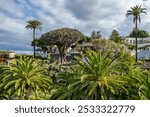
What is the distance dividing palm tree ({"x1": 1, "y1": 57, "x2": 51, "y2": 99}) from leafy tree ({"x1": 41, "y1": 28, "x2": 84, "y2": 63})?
6712cm

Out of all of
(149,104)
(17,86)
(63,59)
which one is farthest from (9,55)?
(149,104)

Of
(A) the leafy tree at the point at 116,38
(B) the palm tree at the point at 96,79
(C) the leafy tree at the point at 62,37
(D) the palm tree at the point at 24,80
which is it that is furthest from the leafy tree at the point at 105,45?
(B) the palm tree at the point at 96,79

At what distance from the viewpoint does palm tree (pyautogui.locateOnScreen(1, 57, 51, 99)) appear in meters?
12.5

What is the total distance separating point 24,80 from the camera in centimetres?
1261

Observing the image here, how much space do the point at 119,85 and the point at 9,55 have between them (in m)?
62.5

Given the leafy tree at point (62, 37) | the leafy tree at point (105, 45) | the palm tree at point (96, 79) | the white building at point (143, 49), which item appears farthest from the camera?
the white building at point (143, 49)

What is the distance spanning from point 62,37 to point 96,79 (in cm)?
7124

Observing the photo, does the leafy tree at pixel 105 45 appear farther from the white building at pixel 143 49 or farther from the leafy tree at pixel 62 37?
the white building at pixel 143 49

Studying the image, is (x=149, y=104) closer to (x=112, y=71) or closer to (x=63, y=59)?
(x=112, y=71)

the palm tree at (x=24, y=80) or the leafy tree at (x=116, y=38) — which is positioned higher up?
the leafy tree at (x=116, y=38)

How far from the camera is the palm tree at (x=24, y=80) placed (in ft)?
41.0

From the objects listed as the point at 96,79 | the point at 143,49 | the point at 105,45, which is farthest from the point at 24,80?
the point at 143,49

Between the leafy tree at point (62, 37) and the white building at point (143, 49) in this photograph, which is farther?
the white building at point (143, 49)

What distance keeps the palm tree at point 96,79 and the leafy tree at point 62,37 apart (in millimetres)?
70414
